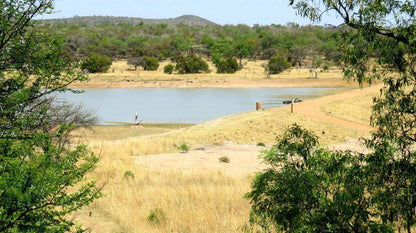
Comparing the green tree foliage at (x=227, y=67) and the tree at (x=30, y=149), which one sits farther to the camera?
the green tree foliage at (x=227, y=67)

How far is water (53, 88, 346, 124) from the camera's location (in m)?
38.1

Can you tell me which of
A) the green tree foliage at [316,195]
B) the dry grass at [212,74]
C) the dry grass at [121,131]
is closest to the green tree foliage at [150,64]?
the dry grass at [212,74]

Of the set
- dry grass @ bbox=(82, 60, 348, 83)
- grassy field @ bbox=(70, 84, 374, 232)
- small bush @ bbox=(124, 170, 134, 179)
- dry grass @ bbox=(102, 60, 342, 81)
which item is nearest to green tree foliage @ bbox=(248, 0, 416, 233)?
grassy field @ bbox=(70, 84, 374, 232)

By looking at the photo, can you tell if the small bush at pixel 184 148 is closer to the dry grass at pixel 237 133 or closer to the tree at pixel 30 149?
the dry grass at pixel 237 133

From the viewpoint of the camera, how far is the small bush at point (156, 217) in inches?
380

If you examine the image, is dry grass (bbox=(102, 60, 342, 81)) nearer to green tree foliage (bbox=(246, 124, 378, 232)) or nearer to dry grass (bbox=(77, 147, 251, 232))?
dry grass (bbox=(77, 147, 251, 232))

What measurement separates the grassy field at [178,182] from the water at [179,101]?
6475 millimetres

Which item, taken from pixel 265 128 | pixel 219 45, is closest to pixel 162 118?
pixel 265 128

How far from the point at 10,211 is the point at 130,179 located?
993 centimetres

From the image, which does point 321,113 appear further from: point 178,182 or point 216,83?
point 216,83

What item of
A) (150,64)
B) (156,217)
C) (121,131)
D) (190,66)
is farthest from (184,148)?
(150,64)

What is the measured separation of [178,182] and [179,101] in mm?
32647

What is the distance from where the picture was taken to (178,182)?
14500 millimetres

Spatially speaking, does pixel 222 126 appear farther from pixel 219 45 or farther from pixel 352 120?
pixel 219 45
